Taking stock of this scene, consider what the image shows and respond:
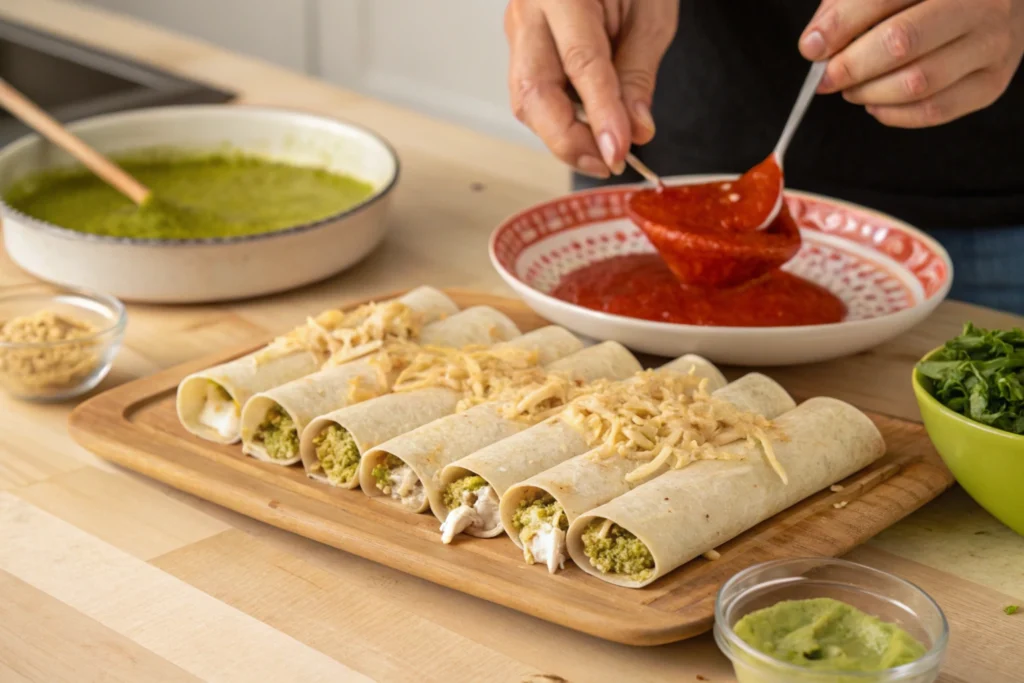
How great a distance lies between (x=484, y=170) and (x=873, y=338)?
1.42 metres

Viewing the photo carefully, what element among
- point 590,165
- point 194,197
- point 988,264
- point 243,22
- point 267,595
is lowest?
point 267,595

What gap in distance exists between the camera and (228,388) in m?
1.99

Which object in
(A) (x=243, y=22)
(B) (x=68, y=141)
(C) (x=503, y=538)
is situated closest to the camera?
(C) (x=503, y=538)

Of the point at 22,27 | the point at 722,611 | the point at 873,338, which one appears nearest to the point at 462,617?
the point at 722,611

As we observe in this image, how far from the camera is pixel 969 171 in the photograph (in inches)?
112

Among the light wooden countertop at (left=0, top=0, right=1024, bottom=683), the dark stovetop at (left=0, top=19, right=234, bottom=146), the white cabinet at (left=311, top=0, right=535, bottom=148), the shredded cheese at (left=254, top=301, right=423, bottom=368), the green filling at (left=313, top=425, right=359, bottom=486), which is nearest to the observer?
A: the light wooden countertop at (left=0, top=0, right=1024, bottom=683)

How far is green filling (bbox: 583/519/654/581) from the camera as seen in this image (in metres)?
1.59

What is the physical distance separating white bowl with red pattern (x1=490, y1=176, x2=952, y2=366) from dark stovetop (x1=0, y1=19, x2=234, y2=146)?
143 cm

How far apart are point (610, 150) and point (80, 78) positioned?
91.1 inches

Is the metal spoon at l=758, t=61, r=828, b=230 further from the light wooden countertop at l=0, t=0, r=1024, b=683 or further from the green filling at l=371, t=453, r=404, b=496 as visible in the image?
the green filling at l=371, t=453, r=404, b=496

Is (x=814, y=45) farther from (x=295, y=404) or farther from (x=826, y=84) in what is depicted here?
(x=295, y=404)

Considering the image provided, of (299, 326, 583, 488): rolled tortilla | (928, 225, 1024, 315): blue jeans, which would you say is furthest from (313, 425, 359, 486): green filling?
(928, 225, 1024, 315): blue jeans

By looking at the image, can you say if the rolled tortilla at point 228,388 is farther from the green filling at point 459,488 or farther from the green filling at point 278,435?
the green filling at point 459,488

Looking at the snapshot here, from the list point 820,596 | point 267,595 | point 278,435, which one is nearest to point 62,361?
point 278,435
